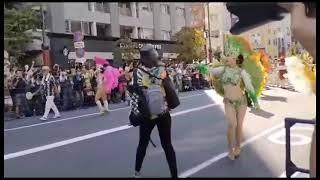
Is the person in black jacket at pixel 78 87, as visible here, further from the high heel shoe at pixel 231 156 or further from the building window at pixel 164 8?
the building window at pixel 164 8

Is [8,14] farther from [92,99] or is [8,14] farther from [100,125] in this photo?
[92,99]

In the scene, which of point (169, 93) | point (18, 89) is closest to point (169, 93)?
point (169, 93)

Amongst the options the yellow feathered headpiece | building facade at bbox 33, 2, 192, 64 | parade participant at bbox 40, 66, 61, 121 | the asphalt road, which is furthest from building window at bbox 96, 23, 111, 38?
parade participant at bbox 40, 66, 61, 121

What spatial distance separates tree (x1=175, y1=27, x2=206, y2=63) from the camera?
150 inches

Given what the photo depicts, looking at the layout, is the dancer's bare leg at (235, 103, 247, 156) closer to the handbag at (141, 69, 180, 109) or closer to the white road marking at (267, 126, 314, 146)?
the white road marking at (267, 126, 314, 146)

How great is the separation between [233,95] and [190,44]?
1.20 m

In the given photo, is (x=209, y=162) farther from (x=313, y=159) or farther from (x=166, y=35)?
(x=313, y=159)

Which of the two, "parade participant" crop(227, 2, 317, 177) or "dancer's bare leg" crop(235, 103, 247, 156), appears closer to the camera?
"parade participant" crop(227, 2, 317, 177)

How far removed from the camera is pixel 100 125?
8.52 meters

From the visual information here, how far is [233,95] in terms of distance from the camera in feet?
16.6

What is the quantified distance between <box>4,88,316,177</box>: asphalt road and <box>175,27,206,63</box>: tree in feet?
2.70

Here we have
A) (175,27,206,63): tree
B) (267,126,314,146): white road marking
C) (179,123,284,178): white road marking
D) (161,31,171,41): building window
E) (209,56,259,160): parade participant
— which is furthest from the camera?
(267,126,314,146): white road marking

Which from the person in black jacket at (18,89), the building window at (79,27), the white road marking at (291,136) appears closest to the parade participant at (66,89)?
the person in black jacket at (18,89)

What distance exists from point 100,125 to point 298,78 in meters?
6.52
